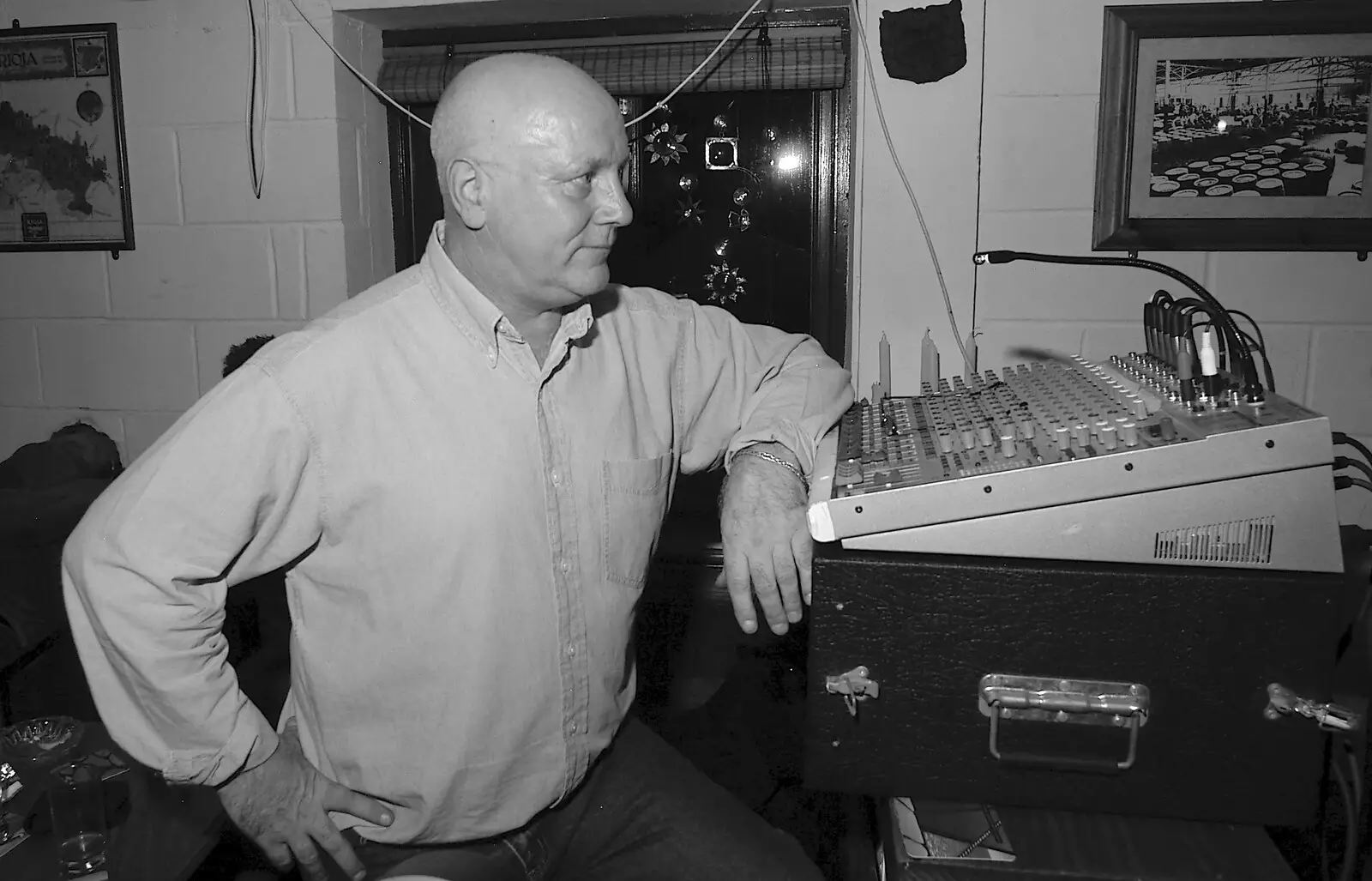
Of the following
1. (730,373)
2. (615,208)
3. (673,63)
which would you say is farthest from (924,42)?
(615,208)

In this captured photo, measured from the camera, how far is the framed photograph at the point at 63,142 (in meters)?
2.29

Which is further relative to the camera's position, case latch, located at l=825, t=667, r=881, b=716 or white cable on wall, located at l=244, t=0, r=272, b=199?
white cable on wall, located at l=244, t=0, r=272, b=199

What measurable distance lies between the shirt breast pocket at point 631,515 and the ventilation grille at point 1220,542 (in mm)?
→ 642

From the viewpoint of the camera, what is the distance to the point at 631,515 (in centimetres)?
126

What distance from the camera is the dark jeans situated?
121cm

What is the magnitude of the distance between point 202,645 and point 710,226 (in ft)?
4.99

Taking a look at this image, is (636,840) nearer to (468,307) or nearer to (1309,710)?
(468,307)

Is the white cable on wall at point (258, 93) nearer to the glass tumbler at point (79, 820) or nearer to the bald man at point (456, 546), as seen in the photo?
the bald man at point (456, 546)

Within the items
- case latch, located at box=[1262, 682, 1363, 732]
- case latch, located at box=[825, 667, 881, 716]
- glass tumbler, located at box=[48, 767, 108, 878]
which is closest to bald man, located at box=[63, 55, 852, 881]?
case latch, located at box=[825, 667, 881, 716]

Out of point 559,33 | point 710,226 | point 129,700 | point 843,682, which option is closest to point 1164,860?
point 843,682

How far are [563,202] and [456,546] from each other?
40cm

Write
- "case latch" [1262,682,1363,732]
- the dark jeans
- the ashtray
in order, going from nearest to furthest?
1. "case latch" [1262,682,1363,732]
2. the dark jeans
3. the ashtray

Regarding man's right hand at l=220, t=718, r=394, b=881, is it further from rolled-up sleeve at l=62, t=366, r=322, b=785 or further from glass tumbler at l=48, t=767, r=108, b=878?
glass tumbler at l=48, t=767, r=108, b=878

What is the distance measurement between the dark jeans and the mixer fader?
586mm
